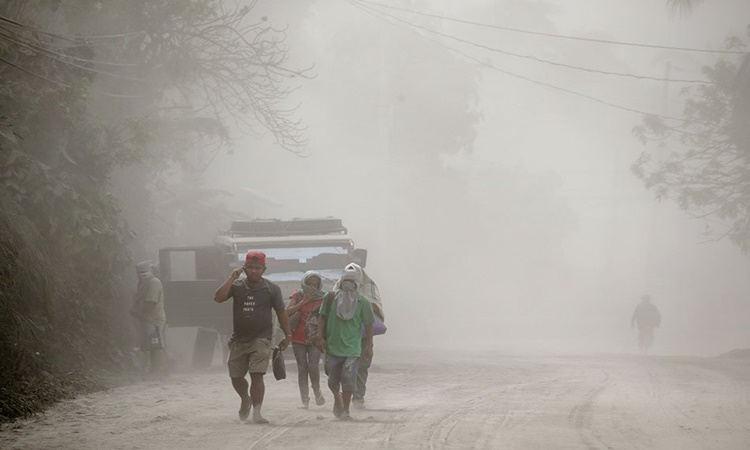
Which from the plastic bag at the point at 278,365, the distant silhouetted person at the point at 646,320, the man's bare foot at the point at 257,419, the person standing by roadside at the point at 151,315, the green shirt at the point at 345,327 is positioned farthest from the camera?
the distant silhouetted person at the point at 646,320

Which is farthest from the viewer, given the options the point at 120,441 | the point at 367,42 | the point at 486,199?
the point at 486,199

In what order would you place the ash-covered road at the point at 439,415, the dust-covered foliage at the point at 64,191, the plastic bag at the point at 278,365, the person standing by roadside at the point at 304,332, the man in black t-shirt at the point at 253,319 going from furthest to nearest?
the dust-covered foliage at the point at 64,191 < the person standing by roadside at the point at 304,332 < the plastic bag at the point at 278,365 < the man in black t-shirt at the point at 253,319 < the ash-covered road at the point at 439,415

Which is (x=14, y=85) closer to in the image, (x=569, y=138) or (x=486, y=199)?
(x=486, y=199)

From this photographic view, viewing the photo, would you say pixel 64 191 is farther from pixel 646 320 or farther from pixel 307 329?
pixel 646 320

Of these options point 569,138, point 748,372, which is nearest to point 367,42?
point 748,372

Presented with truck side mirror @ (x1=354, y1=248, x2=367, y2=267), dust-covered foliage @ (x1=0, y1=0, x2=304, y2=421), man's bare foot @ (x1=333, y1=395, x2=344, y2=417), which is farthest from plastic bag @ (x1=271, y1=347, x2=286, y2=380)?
truck side mirror @ (x1=354, y1=248, x2=367, y2=267)

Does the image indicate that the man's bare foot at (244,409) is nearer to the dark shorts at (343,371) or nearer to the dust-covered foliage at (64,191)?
the dark shorts at (343,371)

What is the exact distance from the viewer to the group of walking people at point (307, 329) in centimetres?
1283

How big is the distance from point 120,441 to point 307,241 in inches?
440

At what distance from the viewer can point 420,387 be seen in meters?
17.8

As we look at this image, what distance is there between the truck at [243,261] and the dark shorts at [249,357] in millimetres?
8837

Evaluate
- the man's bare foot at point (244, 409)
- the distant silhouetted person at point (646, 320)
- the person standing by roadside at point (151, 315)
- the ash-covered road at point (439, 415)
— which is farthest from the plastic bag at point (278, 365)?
the distant silhouetted person at point (646, 320)

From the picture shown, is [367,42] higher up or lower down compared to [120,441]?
higher up

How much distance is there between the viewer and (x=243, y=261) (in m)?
22.2
